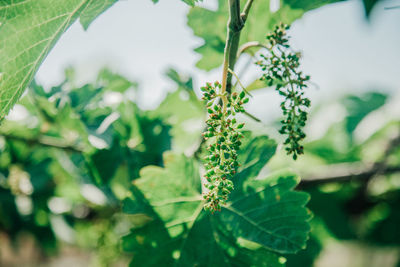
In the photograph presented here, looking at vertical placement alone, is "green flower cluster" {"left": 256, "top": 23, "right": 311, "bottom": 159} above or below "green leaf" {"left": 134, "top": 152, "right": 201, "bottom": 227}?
above

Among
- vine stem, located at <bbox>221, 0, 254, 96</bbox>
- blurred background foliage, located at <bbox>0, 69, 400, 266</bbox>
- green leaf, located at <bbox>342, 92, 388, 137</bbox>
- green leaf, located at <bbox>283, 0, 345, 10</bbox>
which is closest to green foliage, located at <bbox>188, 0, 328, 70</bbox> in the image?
green leaf, located at <bbox>283, 0, 345, 10</bbox>

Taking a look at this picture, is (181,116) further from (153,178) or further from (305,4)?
(305,4)

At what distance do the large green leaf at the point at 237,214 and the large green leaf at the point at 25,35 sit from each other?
39 cm

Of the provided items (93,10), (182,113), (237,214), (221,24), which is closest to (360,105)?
(182,113)

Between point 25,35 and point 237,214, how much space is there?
0.65 metres

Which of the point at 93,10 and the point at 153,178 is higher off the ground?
the point at 93,10

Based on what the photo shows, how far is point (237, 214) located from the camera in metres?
0.85

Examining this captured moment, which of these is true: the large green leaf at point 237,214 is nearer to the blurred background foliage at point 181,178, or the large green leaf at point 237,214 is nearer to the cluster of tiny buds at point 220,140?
the blurred background foliage at point 181,178

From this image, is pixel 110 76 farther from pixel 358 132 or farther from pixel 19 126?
pixel 358 132

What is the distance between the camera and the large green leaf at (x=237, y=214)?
801mm

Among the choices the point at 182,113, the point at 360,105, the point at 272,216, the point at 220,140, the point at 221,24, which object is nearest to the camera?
the point at 220,140

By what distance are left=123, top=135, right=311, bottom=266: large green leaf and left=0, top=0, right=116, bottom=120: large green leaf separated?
15.3 inches

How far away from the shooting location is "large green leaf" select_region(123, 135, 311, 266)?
2.63 feet

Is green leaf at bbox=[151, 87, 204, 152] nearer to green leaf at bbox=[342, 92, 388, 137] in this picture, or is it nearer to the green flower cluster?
the green flower cluster
